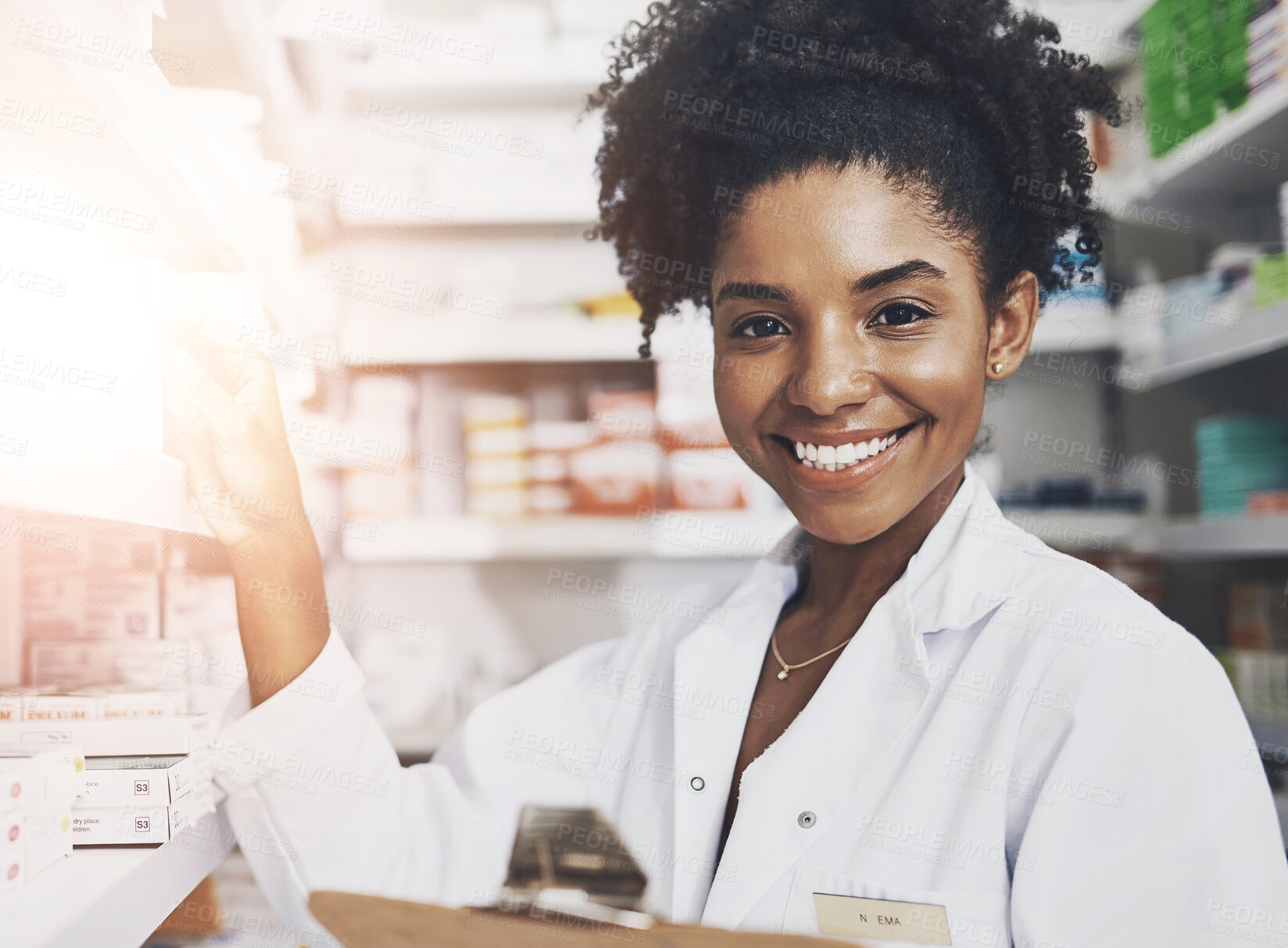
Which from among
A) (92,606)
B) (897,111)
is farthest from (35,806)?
(897,111)

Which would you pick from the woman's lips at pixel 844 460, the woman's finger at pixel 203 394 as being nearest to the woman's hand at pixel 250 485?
the woman's finger at pixel 203 394

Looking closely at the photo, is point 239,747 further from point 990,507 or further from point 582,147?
point 582,147

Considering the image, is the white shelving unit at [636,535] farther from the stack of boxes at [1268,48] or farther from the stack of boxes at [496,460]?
the stack of boxes at [1268,48]

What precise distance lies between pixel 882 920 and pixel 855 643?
0.67 ft

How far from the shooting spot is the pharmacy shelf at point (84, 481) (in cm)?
55

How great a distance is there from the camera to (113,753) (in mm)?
605

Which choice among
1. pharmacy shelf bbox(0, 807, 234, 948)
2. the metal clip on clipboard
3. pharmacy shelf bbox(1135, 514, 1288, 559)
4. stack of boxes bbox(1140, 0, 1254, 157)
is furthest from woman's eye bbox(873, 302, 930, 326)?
stack of boxes bbox(1140, 0, 1254, 157)

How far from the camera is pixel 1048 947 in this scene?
606 mm

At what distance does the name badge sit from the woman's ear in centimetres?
43

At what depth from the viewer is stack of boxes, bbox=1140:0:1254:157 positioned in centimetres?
124

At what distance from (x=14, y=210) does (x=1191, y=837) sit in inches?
34.7

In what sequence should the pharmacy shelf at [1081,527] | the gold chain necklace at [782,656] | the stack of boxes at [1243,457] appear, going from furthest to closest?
the pharmacy shelf at [1081,527], the stack of boxes at [1243,457], the gold chain necklace at [782,656]

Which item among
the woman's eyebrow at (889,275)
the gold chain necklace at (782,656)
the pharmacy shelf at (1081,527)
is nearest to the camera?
the woman's eyebrow at (889,275)

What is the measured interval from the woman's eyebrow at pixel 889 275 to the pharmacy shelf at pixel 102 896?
0.63 meters
